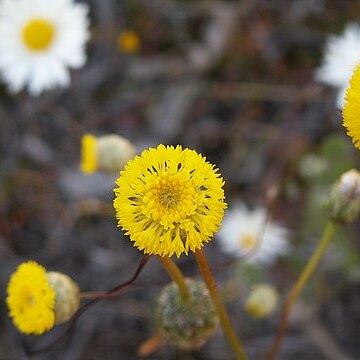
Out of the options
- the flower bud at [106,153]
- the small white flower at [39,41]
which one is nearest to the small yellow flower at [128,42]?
the small white flower at [39,41]

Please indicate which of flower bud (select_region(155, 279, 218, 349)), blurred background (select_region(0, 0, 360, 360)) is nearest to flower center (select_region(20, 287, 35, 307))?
flower bud (select_region(155, 279, 218, 349))

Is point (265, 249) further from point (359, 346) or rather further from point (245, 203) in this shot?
point (359, 346)

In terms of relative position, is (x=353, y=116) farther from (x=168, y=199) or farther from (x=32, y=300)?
(x=32, y=300)

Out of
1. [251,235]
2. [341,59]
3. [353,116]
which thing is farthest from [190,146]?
[353,116]

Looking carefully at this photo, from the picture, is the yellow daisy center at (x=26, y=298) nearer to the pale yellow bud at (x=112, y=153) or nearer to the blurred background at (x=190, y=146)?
the pale yellow bud at (x=112, y=153)

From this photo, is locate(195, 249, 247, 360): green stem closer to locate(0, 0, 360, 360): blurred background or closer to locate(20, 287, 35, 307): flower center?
locate(20, 287, 35, 307): flower center

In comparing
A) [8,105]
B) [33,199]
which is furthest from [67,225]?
[8,105]

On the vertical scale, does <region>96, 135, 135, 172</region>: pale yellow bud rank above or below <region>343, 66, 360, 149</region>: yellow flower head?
above
